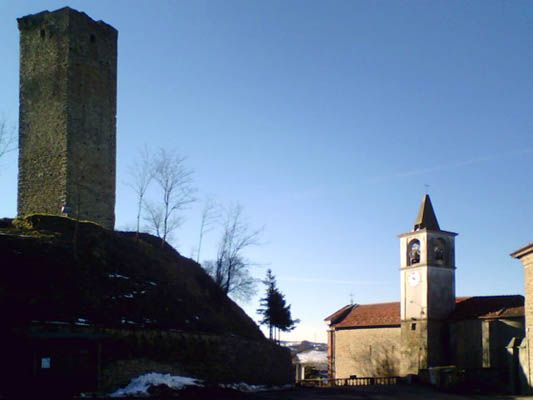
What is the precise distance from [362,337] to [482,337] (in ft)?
40.6

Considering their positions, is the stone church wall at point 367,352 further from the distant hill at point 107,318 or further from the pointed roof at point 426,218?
the distant hill at point 107,318

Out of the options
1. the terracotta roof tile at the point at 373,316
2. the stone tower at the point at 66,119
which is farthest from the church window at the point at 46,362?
the terracotta roof tile at the point at 373,316

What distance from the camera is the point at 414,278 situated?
159 ft

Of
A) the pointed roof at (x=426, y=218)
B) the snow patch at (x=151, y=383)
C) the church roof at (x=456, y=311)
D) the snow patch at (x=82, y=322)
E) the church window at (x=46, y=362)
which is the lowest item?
the snow patch at (x=151, y=383)

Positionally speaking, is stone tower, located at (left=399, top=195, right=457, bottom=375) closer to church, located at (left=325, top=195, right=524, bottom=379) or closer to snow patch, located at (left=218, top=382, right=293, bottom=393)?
church, located at (left=325, top=195, right=524, bottom=379)

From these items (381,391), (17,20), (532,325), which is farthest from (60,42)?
(532,325)

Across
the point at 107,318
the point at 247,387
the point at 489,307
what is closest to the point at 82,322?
the point at 107,318

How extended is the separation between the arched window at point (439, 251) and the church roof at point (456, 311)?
313 cm

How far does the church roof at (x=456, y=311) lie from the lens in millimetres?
43250

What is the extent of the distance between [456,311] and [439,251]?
13.6 feet

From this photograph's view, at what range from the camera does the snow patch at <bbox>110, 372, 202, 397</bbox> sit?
24688 millimetres

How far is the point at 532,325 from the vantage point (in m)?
33.0

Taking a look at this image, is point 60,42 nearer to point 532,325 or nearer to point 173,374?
point 173,374

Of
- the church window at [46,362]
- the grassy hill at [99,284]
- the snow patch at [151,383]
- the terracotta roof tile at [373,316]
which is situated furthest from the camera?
the terracotta roof tile at [373,316]
